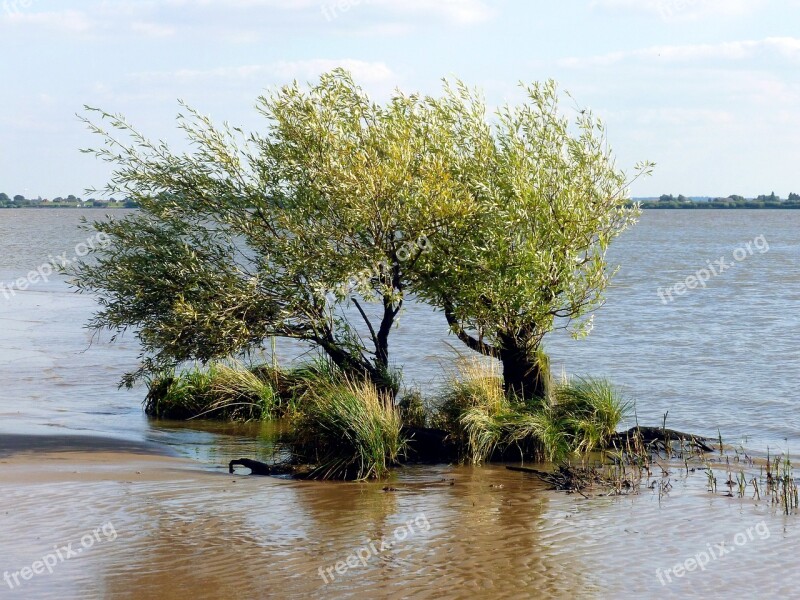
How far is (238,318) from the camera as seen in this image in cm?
1698

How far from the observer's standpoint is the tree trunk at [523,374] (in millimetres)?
17766

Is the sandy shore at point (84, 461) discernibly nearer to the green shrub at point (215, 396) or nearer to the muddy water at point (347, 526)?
the muddy water at point (347, 526)

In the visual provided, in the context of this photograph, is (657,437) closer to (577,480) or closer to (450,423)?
(577,480)

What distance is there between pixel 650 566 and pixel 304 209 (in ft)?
→ 27.3

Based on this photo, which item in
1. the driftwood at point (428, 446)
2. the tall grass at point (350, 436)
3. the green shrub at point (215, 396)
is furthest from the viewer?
the green shrub at point (215, 396)

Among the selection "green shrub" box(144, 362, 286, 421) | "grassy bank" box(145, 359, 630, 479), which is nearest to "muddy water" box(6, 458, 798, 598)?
"grassy bank" box(145, 359, 630, 479)

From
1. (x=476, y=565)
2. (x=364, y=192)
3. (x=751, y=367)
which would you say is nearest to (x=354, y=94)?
(x=364, y=192)
